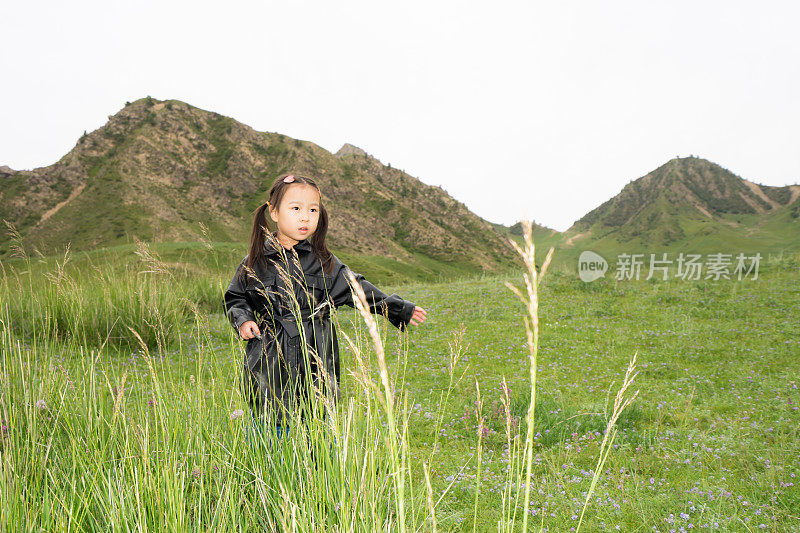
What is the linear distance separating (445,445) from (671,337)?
6.34 m

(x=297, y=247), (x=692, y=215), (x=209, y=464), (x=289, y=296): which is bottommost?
(x=209, y=464)

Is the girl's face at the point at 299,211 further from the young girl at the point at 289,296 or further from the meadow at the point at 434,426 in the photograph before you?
the meadow at the point at 434,426

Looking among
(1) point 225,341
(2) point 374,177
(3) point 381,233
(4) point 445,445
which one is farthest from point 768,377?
(2) point 374,177

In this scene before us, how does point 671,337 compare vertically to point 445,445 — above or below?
above

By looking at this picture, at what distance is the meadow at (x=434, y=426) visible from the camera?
79.5 inches

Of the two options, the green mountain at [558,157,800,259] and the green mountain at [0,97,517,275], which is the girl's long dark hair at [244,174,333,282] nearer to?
the green mountain at [0,97,517,275]

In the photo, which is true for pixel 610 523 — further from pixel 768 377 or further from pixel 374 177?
pixel 374 177

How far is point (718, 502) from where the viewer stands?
11.4 ft

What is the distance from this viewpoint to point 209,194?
72125 millimetres

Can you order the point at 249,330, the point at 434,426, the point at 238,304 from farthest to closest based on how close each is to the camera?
the point at 434,426 < the point at 238,304 < the point at 249,330

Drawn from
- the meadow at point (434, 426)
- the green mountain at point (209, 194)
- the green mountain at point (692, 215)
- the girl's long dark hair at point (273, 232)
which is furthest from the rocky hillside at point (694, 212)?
the girl's long dark hair at point (273, 232)

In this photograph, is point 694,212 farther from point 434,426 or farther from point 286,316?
point 286,316

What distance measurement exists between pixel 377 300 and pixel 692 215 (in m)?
108

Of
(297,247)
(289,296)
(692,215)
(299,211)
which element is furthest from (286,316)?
(692,215)
